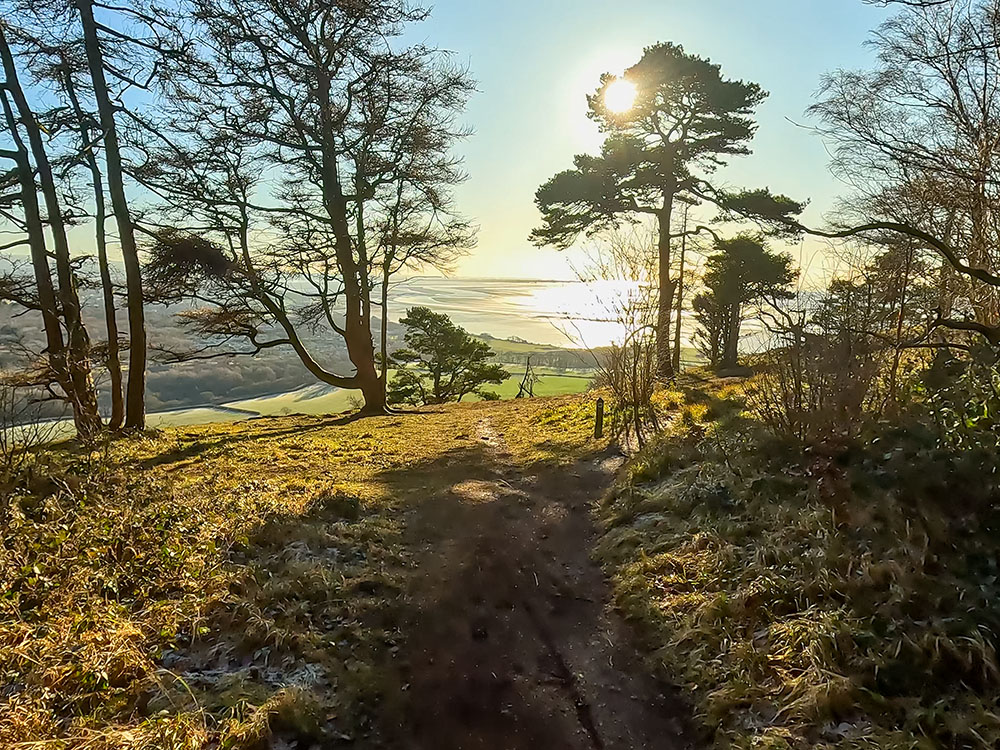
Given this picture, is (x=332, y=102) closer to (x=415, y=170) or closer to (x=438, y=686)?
(x=415, y=170)

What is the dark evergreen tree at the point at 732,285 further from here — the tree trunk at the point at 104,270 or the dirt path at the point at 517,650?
the tree trunk at the point at 104,270

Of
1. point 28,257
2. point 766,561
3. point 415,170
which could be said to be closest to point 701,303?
point 415,170

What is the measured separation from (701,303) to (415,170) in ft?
48.1

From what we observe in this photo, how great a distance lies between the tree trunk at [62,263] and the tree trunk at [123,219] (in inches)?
26.7

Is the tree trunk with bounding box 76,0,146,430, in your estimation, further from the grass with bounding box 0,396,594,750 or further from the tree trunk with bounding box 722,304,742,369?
the tree trunk with bounding box 722,304,742,369

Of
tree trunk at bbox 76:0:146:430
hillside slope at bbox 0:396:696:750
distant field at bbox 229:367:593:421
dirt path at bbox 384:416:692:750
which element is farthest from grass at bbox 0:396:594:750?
distant field at bbox 229:367:593:421

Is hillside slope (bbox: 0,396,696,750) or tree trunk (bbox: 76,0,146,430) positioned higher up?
tree trunk (bbox: 76,0,146,430)

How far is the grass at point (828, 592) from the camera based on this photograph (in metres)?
2.70

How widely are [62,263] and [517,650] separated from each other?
34.1ft

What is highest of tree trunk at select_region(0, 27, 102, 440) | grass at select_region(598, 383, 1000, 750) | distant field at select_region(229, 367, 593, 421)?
tree trunk at select_region(0, 27, 102, 440)

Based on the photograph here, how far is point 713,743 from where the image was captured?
9.36 ft

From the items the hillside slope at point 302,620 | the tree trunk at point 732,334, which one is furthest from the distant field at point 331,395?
the hillside slope at point 302,620

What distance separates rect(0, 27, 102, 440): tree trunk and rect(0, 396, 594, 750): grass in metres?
2.28

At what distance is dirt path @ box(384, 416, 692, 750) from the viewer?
3041mm
